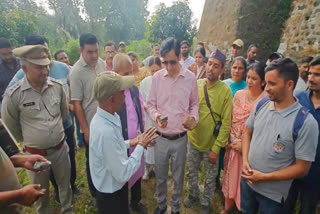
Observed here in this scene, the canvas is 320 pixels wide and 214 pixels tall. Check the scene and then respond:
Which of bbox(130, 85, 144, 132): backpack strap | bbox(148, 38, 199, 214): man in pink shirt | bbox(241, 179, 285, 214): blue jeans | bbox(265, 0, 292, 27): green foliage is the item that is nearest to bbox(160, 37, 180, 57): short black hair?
bbox(148, 38, 199, 214): man in pink shirt

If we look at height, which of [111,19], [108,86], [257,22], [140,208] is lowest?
[140,208]

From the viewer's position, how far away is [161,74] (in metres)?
2.72

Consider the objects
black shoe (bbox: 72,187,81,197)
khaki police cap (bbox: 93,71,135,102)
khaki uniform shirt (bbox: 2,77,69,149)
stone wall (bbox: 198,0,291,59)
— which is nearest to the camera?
khaki police cap (bbox: 93,71,135,102)

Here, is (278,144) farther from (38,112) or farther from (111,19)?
(111,19)

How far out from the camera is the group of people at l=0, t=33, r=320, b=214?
1.73 meters

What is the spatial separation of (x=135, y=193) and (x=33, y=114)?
1.72 metres

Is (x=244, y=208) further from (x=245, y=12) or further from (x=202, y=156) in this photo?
(x=245, y=12)

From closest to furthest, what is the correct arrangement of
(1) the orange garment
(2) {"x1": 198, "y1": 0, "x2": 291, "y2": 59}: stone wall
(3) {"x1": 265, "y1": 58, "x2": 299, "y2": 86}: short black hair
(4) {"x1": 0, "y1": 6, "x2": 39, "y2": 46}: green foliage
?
1. (3) {"x1": 265, "y1": 58, "x2": 299, "y2": 86}: short black hair
2. (1) the orange garment
3. (2) {"x1": 198, "y1": 0, "x2": 291, "y2": 59}: stone wall
4. (4) {"x1": 0, "y1": 6, "x2": 39, "y2": 46}: green foliage

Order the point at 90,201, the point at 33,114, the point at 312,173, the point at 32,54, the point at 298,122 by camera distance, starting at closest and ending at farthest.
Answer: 1. the point at 298,122
2. the point at 312,173
3. the point at 32,54
4. the point at 33,114
5. the point at 90,201

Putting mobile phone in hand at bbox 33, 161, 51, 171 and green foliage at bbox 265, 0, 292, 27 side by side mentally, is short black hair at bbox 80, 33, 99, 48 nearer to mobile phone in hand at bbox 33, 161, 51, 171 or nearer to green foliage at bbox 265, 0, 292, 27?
mobile phone in hand at bbox 33, 161, 51, 171

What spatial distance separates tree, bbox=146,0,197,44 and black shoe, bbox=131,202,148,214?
1053 cm

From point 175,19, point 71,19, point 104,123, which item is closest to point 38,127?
point 104,123

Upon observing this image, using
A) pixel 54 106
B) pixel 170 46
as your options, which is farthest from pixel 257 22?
pixel 54 106

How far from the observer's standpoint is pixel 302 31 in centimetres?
543
